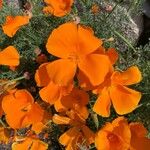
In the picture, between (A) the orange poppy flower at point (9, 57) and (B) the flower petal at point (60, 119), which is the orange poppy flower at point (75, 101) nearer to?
(B) the flower petal at point (60, 119)

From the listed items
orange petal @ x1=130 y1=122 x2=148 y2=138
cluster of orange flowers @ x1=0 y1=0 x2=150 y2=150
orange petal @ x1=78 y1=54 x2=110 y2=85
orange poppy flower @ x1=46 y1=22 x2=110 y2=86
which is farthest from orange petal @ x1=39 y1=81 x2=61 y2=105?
orange petal @ x1=130 y1=122 x2=148 y2=138

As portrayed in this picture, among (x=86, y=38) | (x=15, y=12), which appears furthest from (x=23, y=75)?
(x=86, y=38)

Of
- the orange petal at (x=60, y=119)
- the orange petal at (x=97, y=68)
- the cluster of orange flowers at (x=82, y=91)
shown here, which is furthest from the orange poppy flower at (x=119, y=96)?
the orange petal at (x=60, y=119)

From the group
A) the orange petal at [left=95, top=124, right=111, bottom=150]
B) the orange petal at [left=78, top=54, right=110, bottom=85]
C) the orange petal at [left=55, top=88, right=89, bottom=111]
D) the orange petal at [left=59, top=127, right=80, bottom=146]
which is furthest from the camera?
the orange petal at [left=59, top=127, right=80, bottom=146]

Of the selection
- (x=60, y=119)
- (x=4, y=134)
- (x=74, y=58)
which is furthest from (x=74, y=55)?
(x=4, y=134)

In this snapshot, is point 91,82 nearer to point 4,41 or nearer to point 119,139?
point 119,139

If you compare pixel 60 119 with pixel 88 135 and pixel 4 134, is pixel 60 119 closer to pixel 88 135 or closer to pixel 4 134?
pixel 88 135

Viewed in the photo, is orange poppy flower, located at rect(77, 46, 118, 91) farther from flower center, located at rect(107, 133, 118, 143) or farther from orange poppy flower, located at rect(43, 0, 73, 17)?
orange poppy flower, located at rect(43, 0, 73, 17)
